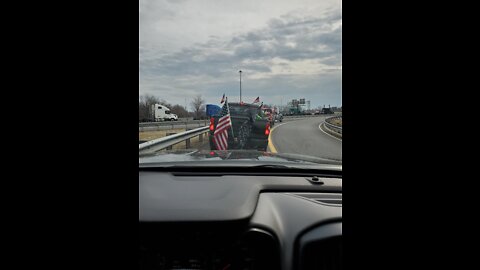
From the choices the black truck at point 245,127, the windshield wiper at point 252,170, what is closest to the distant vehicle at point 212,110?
the black truck at point 245,127

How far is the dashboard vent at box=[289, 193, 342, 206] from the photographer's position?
2.92 m

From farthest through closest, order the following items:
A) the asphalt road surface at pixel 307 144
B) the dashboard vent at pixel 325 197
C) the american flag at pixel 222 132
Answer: the asphalt road surface at pixel 307 144 < the american flag at pixel 222 132 < the dashboard vent at pixel 325 197

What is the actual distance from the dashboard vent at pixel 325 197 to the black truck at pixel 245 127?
7.83 meters

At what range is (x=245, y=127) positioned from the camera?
11.5m

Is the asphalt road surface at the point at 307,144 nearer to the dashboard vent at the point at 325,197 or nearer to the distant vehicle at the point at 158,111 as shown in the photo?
the dashboard vent at the point at 325,197

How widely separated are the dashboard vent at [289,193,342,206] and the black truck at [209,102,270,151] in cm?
783

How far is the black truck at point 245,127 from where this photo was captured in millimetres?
11148
